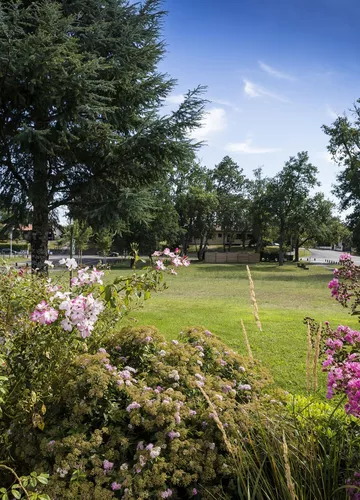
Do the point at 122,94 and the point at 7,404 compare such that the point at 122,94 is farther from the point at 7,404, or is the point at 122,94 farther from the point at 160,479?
the point at 160,479

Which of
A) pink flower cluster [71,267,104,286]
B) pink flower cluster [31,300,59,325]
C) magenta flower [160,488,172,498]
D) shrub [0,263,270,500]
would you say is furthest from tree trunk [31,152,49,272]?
magenta flower [160,488,172,498]

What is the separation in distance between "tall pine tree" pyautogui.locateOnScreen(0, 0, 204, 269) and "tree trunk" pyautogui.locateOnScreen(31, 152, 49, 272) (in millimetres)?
23

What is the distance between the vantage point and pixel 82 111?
7.36m

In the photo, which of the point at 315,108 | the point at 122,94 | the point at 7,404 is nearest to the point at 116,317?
the point at 7,404

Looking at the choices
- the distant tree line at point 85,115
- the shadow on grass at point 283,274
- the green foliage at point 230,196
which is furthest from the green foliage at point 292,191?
the distant tree line at point 85,115

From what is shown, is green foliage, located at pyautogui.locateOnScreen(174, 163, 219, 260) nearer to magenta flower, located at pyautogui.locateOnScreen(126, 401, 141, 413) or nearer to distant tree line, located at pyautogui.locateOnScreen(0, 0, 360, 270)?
Result: distant tree line, located at pyautogui.locateOnScreen(0, 0, 360, 270)

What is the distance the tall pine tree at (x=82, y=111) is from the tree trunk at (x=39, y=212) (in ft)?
0.08

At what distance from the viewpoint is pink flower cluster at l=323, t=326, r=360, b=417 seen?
5.50ft

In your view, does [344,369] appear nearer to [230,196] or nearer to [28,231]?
[28,231]

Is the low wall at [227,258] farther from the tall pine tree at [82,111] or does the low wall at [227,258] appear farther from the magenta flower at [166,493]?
the magenta flower at [166,493]

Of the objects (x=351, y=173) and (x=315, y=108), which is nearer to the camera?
(x=315, y=108)

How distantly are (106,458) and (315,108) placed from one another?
16.8 ft

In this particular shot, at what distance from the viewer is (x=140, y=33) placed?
8469 mm

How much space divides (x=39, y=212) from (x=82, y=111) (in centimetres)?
236
